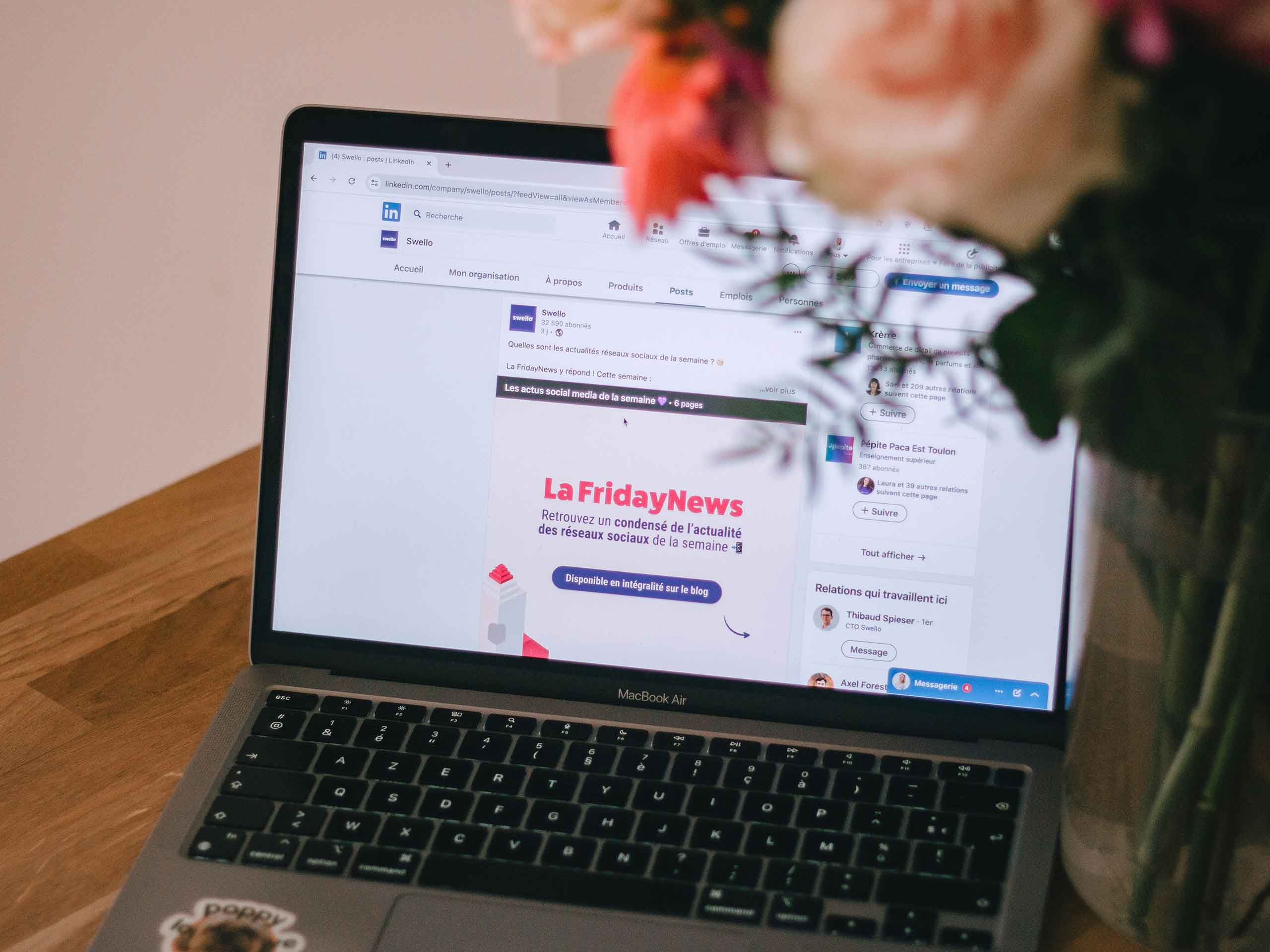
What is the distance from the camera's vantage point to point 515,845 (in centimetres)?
64

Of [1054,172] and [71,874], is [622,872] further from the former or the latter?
[1054,172]

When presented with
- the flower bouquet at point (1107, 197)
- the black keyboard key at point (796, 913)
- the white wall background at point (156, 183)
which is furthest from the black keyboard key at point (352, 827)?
the white wall background at point (156, 183)

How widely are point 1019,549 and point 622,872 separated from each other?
0.28 meters

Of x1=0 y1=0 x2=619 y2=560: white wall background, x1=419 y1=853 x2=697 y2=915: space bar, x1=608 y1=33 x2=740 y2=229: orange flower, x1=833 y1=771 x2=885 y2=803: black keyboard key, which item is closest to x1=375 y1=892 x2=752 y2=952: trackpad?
x1=419 y1=853 x2=697 y2=915: space bar

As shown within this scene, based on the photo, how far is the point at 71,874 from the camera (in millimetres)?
673

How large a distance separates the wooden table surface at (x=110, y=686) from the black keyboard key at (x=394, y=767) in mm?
139

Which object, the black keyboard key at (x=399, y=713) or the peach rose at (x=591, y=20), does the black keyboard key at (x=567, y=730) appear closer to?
the black keyboard key at (x=399, y=713)

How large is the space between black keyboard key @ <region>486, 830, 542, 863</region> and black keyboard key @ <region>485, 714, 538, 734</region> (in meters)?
0.08

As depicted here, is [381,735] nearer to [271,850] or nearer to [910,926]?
[271,850]

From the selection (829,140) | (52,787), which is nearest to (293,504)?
(52,787)

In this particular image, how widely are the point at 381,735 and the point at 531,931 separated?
164 millimetres

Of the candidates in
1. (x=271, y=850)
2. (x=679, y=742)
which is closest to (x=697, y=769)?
(x=679, y=742)

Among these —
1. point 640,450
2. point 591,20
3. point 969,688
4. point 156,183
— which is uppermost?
point 156,183

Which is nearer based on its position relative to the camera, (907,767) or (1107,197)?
(1107,197)
